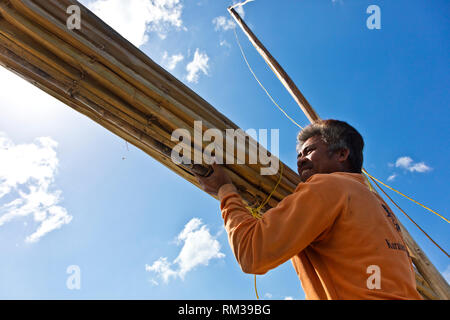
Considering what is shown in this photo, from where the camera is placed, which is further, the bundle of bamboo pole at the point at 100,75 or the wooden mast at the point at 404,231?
the wooden mast at the point at 404,231

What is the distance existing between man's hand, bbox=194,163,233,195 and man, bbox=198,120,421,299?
360mm

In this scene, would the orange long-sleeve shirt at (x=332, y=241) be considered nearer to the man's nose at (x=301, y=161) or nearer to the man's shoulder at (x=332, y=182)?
the man's shoulder at (x=332, y=182)

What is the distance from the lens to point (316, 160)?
74.9 inches

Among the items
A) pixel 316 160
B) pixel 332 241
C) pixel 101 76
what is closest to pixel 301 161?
pixel 316 160

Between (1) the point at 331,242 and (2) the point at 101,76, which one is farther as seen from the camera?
(2) the point at 101,76

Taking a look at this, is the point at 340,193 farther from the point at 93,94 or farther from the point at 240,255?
the point at 93,94

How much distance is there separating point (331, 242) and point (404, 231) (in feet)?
8.04

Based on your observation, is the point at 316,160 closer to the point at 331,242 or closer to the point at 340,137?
the point at 340,137

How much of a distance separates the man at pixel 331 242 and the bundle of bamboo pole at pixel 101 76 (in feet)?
2.38

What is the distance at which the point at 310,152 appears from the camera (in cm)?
196

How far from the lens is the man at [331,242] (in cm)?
128

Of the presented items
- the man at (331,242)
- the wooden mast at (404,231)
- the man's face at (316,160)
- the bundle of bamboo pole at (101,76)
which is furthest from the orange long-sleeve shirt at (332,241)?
the wooden mast at (404,231)
